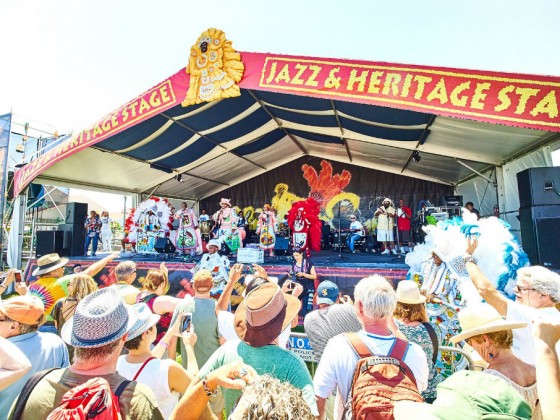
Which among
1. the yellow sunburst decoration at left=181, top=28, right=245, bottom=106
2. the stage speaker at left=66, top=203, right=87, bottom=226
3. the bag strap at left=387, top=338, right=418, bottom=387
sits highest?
the yellow sunburst decoration at left=181, top=28, right=245, bottom=106

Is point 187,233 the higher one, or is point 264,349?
point 187,233

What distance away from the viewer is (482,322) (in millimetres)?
1279

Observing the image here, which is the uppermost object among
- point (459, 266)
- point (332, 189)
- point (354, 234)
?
point (332, 189)

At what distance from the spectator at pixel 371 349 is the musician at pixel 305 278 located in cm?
384

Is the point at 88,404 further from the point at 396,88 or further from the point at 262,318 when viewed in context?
the point at 396,88

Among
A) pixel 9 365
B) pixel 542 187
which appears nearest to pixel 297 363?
pixel 9 365

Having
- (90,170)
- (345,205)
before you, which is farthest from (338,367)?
(345,205)

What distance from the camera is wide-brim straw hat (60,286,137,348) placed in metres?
1.14

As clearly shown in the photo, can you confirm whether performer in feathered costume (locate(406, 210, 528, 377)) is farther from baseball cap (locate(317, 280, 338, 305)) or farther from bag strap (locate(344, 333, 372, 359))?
bag strap (locate(344, 333, 372, 359))

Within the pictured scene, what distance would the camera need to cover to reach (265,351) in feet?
4.23

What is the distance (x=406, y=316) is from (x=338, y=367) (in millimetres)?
717

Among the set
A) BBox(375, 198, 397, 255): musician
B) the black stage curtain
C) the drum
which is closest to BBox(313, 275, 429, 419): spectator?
BBox(375, 198, 397, 255): musician

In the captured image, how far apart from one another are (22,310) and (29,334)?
0.13 meters

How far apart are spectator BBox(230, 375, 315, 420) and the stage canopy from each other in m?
4.04
